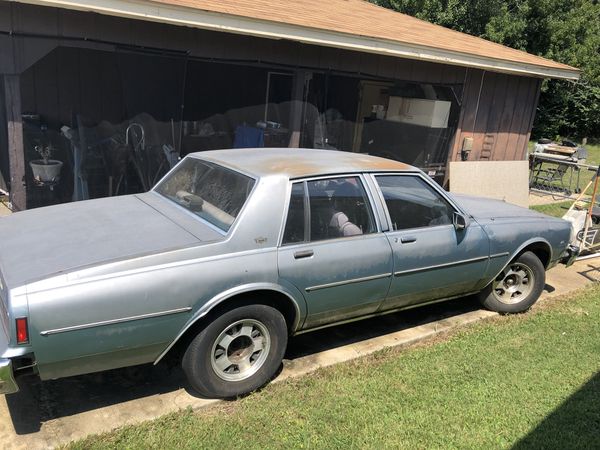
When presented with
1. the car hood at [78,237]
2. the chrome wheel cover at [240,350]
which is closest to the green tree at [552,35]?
the car hood at [78,237]

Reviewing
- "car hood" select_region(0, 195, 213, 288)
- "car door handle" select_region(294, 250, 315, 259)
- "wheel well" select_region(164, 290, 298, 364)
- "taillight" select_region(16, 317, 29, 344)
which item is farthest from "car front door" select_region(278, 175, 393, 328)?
"taillight" select_region(16, 317, 29, 344)

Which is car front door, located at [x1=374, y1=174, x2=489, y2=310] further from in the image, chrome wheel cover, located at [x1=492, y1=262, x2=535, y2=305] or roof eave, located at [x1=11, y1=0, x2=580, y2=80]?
roof eave, located at [x1=11, y1=0, x2=580, y2=80]

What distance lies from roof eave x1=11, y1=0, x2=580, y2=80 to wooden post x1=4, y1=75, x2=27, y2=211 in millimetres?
1047

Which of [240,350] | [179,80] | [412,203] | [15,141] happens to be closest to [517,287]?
[412,203]

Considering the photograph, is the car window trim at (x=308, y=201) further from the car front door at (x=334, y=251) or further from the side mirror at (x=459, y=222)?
the side mirror at (x=459, y=222)

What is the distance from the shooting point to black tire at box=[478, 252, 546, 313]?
4.94m

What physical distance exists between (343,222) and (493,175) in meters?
7.08

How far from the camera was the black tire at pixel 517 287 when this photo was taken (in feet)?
16.2

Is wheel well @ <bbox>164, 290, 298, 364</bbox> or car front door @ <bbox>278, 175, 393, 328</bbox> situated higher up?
car front door @ <bbox>278, 175, 393, 328</bbox>

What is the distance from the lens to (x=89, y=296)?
2742mm

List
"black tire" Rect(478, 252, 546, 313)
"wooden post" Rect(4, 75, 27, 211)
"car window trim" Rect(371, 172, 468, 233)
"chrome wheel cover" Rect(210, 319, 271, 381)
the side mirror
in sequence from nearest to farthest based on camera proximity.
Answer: "chrome wheel cover" Rect(210, 319, 271, 381) < "car window trim" Rect(371, 172, 468, 233) < the side mirror < "black tire" Rect(478, 252, 546, 313) < "wooden post" Rect(4, 75, 27, 211)

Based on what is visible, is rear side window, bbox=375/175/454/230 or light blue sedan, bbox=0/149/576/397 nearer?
light blue sedan, bbox=0/149/576/397

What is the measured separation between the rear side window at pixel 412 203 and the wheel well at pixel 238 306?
1.07m

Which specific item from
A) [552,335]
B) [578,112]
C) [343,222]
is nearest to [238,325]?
[343,222]
